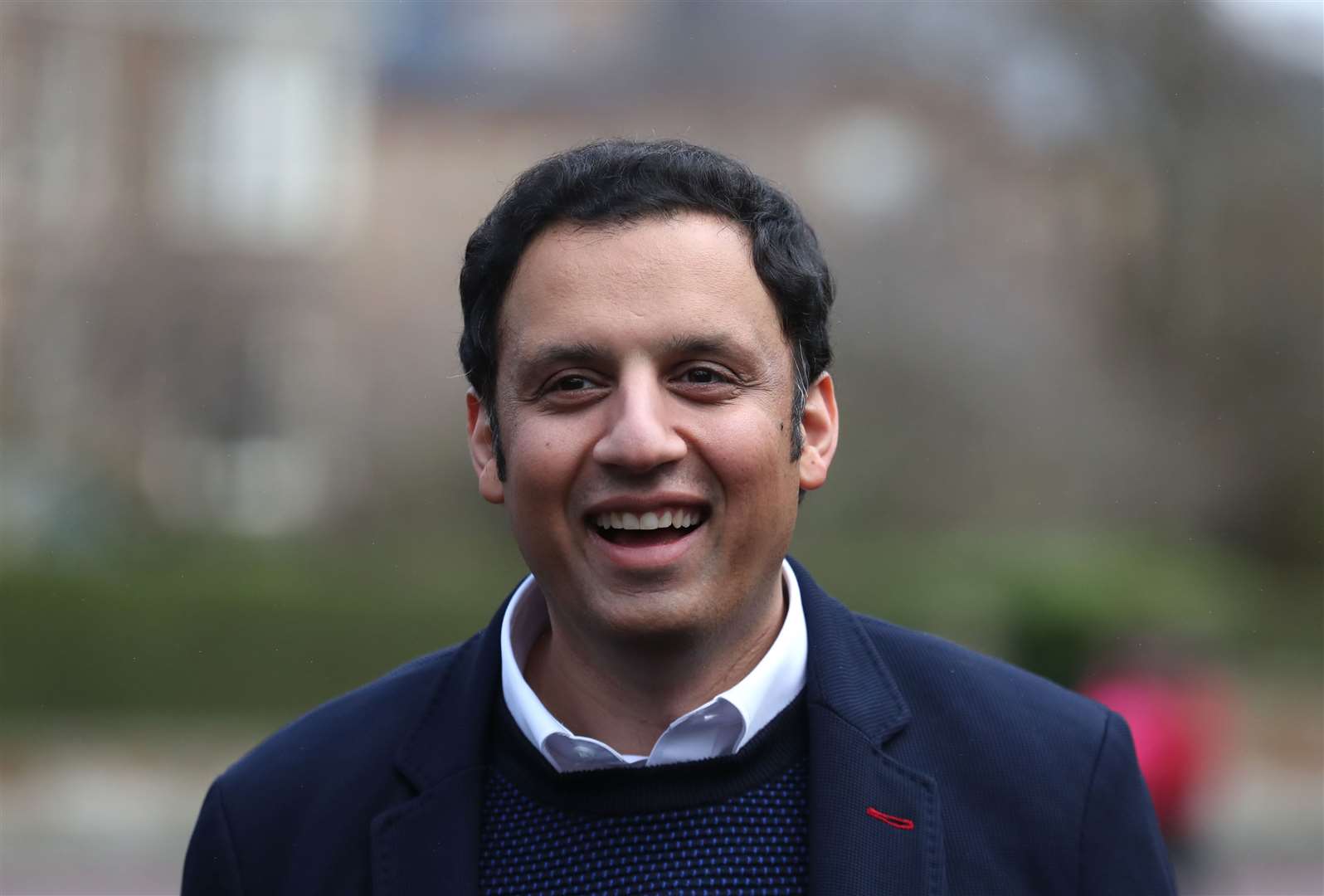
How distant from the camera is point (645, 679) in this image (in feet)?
8.48

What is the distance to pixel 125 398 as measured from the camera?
21.0 m

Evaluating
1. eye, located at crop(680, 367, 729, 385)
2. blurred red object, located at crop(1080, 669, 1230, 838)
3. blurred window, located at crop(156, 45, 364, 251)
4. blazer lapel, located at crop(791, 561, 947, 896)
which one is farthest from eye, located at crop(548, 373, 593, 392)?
blurred window, located at crop(156, 45, 364, 251)

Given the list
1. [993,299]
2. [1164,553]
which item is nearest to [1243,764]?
[1164,553]

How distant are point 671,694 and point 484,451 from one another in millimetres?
555

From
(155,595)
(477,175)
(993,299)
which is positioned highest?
(477,175)

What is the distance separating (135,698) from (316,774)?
12.9 meters

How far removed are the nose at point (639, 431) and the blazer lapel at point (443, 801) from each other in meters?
0.52

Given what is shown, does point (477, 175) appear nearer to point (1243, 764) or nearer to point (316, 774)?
point (1243, 764)

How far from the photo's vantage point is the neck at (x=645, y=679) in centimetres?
257

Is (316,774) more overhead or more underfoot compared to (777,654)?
more underfoot

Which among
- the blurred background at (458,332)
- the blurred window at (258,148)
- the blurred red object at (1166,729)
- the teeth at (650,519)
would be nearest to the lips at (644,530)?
the teeth at (650,519)

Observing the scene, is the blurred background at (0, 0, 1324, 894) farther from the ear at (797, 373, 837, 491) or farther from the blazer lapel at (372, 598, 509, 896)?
the blazer lapel at (372, 598, 509, 896)

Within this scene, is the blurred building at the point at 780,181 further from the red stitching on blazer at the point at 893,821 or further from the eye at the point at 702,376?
the red stitching on blazer at the point at 893,821

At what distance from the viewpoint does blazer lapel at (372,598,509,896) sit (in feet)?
8.15
